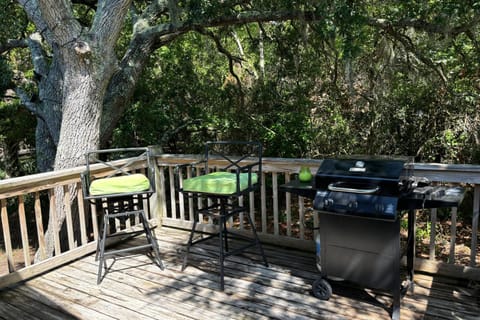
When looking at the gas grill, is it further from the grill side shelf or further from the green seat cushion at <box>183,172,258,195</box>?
the green seat cushion at <box>183,172,258,195</box>

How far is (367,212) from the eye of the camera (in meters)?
2.15

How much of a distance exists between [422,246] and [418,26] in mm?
2419

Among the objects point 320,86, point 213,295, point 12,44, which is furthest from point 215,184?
point 12,44

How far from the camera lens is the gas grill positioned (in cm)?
215

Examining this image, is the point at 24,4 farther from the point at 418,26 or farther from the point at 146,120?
the point at 418,26

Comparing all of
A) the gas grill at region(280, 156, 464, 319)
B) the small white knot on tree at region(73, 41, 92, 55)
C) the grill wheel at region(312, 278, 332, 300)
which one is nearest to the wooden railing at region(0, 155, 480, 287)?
the gas grill at region(280, 156, 464, 319)

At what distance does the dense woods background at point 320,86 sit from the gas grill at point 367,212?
1397 mm

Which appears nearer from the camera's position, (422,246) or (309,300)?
(309,300)

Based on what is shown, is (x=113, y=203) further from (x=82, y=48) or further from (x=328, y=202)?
(x=328, y=202)

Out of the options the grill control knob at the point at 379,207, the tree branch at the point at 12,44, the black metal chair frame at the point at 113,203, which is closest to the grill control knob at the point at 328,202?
the grill control knob at the point at 379,207

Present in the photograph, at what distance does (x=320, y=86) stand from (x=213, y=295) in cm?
360

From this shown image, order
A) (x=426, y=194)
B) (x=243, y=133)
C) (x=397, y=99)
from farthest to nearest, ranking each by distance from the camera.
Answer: (x=243, y=133) → (x=397, y=99) → (x=426, y=194)

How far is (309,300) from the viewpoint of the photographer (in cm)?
255

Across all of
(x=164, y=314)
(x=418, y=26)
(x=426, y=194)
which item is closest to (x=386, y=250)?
(x=426, y=194)
